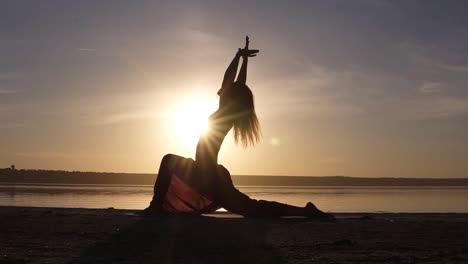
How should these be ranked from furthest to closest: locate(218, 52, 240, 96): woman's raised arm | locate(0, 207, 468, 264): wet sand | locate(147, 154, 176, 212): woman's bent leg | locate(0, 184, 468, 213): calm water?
locate(0, 184, 468, 213): calm water, locate(218, 52, 240, 96): woman's raised arm, locate(147, 154, 176, 212): woman's bent leg, locate(0, 207, 468, 264): wet sand

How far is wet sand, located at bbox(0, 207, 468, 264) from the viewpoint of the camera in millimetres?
5145

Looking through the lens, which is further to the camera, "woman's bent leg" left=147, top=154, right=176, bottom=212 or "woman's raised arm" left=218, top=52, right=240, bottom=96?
"woman's raised arm" left=218, top=52, right=240, bottom=96

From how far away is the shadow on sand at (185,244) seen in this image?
5043 mm

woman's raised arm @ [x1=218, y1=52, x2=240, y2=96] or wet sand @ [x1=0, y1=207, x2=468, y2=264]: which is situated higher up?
woman's raised arm @ [x1=218, y1=52, x2=240, y2=96]

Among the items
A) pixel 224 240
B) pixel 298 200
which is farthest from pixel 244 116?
pixel 298 200

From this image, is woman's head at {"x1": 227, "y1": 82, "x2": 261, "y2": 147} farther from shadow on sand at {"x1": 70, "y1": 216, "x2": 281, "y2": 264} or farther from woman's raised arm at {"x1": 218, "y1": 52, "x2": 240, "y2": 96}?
shadow on sand at {"x1": 70, "y1": 216, "x2": 281, "y2": 264}

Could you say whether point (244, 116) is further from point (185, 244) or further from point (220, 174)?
point (185, 244)

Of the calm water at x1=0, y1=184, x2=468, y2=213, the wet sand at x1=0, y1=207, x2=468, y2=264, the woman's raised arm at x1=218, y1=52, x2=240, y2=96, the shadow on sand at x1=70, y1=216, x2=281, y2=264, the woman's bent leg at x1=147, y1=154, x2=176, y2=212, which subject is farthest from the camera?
the calm water at x1=0, y1=184, x2=468, y2=213

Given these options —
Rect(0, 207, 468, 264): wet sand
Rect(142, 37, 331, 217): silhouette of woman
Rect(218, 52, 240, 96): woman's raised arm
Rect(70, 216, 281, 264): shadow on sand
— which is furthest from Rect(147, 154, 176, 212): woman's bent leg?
Rect(218, 52, 240, 96): woman's raised arm

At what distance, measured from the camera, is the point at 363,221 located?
8.99 meters

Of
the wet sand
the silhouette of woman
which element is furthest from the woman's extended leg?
the wet sand

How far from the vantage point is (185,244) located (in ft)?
19.5

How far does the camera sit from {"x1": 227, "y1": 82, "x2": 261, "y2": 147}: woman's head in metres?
9.45

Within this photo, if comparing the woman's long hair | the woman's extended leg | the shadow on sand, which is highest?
the woman's long hair
